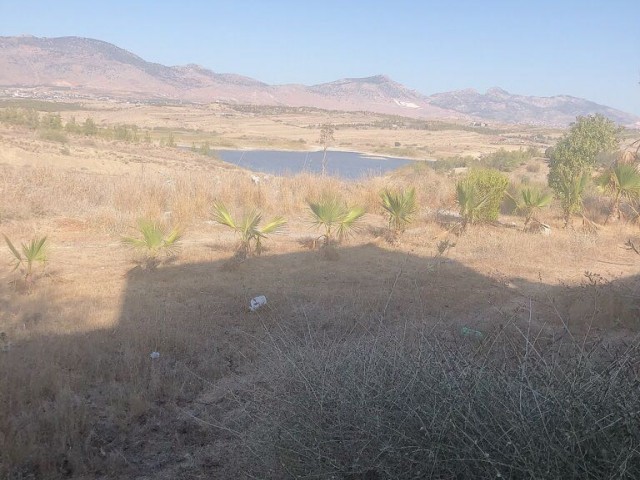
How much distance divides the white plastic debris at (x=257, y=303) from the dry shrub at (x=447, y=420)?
2.95 m

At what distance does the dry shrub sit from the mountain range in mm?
110831

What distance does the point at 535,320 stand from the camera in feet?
20.0

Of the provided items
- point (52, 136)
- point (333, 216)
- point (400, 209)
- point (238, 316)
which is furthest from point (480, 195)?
point (52, 136)

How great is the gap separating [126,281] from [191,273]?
929 millimetres

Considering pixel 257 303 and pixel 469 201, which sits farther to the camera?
pixel 469 201

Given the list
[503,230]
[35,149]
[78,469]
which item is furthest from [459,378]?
[35,149]

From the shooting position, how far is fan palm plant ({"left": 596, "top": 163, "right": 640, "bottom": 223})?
40.4 feet

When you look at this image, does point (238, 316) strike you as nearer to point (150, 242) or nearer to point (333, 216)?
point (150, 242)

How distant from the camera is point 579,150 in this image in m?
16.5

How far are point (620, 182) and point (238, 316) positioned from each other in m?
10.4

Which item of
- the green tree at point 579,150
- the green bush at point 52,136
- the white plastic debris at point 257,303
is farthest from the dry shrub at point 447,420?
the green bush at point 52,136

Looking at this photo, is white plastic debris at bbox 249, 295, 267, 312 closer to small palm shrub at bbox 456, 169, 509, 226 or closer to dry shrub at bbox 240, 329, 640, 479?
dry shrub at bbox 240, 329, 640, 479

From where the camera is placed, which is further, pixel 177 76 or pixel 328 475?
pixel 177 76

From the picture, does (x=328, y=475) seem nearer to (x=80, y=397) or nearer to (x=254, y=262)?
(x=80, y=397)
